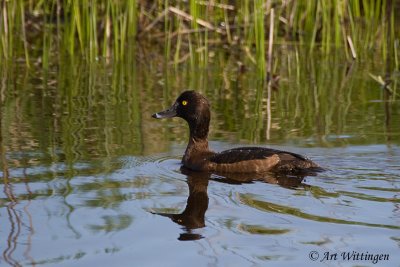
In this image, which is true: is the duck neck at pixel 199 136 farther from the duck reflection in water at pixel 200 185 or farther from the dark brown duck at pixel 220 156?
the duck reflection in water at pixel 200 185

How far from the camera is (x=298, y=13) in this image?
16516mm

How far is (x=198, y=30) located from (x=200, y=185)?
7656 millimetres

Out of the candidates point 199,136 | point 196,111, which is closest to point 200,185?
point 199,136

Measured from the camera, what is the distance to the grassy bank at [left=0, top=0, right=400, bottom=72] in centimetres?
1433

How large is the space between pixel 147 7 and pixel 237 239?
1115 centimetres

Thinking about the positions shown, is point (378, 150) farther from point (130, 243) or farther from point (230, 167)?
point (130, 243)

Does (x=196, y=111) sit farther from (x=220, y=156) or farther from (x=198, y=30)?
(x=198, y=30)

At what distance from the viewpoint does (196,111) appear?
9727 mm

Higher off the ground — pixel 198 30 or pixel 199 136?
pixel 198 30

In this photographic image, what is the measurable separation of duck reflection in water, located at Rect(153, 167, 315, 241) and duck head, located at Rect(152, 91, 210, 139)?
24.6 inches

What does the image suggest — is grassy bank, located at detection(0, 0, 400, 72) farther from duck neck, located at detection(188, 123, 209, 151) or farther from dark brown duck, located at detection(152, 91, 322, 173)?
duck neck, located at detection(188, 123, 209, 151)

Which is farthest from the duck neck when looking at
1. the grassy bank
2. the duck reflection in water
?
the grassy bank

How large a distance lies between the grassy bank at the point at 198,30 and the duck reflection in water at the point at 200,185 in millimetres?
5261

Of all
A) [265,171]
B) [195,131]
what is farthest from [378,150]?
[195,131]
